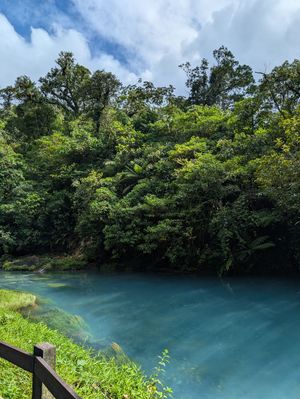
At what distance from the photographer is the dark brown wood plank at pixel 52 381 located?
83.3 inches

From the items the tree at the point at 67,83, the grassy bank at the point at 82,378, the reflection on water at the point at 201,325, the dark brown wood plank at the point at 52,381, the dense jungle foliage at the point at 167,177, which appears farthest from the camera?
the tree at the point at 67,83

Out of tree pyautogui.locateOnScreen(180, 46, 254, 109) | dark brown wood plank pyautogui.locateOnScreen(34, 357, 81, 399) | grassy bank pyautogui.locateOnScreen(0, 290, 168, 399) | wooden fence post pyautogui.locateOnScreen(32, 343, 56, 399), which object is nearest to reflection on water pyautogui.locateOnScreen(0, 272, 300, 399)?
grassy bank pyautogui.locateOnScreen(0, 290, 168, 399)

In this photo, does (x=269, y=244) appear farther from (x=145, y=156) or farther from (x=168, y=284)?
(x=145, y=156)

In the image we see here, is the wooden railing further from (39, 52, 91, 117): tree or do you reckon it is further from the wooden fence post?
(39, 52, 91, 117): tree

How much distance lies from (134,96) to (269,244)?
18.2m

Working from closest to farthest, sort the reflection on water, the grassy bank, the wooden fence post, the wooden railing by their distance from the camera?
the wooden railing
the wooden fence post
the grassy bank
the reflection on water

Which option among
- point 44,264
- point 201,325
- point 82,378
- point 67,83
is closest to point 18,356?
point 82,378

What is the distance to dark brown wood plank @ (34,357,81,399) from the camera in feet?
6.94

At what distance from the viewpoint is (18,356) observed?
9.15ft

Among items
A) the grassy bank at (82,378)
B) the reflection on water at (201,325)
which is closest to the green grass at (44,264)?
the reflection on water at (201,325)

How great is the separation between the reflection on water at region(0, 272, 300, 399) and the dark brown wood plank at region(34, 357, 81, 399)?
3.75 m

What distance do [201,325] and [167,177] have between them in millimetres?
11416

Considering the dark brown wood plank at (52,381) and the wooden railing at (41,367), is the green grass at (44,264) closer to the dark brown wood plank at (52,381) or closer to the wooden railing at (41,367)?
the wooden railing at (41,367)

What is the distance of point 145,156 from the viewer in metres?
22.4
